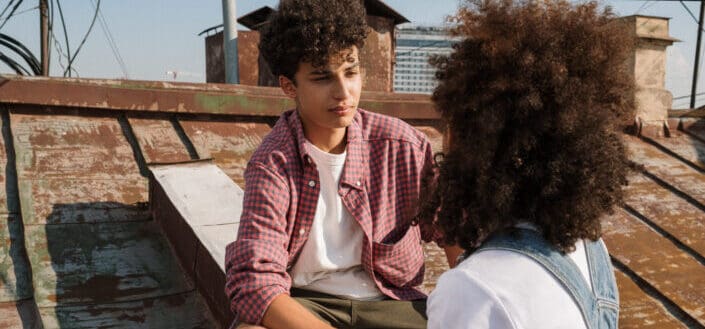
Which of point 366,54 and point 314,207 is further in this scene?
point 366,54

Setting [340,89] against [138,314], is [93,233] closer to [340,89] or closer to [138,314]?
[138,314]

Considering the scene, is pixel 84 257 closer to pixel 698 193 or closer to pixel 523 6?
pixel 523 6

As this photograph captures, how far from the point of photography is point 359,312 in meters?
1.70

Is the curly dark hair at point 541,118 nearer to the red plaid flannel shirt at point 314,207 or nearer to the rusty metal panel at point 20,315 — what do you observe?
the red plaid flannel shirt at point 314,207

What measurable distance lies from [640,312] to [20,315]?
110 inches

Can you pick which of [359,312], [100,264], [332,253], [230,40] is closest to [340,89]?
[332,253]

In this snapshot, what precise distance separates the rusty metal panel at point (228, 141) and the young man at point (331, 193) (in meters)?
1.35

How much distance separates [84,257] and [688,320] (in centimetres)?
289

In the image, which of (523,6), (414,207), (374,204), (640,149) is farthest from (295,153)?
(640,149)

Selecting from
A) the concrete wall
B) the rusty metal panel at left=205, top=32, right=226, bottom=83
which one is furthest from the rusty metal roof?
the rusty metal panel at left=205, top=32, right=226, bottom=83

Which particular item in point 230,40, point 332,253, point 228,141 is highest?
point 230,40

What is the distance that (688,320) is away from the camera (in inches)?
113

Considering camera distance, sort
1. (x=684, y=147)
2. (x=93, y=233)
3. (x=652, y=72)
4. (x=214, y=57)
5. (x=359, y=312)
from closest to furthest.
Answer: (x=359, y=312)
(x=93, y=233)
(x=684, y=147)
(x=652, y=72)
(x=214, y=57)

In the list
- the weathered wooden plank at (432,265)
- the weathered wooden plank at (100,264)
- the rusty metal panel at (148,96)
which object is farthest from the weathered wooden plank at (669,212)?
the weathered wooden plank at (100,264)
